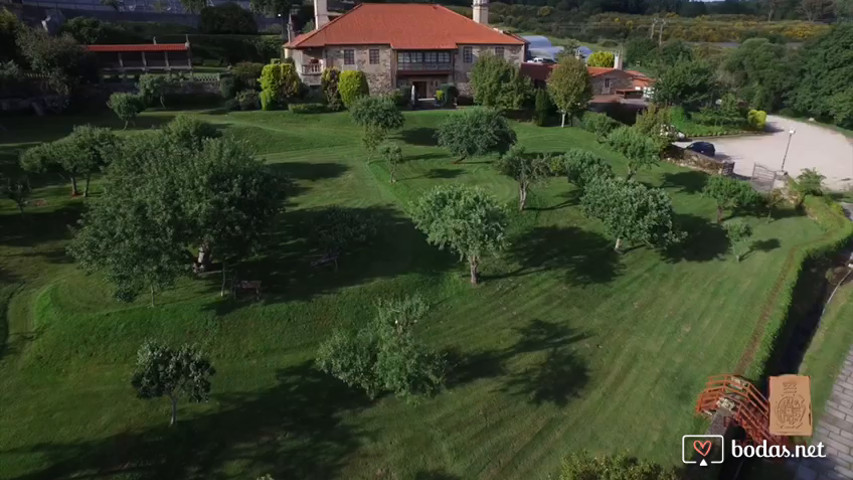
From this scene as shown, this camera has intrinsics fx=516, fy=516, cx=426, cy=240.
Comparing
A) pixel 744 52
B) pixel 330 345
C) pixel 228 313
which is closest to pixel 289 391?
pixel 330 345

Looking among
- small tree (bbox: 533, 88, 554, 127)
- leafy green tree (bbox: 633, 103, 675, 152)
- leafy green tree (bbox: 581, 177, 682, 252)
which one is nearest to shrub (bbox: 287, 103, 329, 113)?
small tree (bbox: 533, 88, 554, 127)

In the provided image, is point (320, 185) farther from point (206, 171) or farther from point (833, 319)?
point (833, 319)

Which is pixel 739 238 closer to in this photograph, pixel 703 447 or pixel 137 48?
pixel 703 447

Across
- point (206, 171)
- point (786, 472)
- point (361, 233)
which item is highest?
point (206, 171)

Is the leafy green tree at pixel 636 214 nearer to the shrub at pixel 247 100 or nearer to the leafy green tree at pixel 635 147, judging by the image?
the leafy green tree at pixel 635 147

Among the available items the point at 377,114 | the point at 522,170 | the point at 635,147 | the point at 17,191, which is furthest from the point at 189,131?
the point at 635,147
